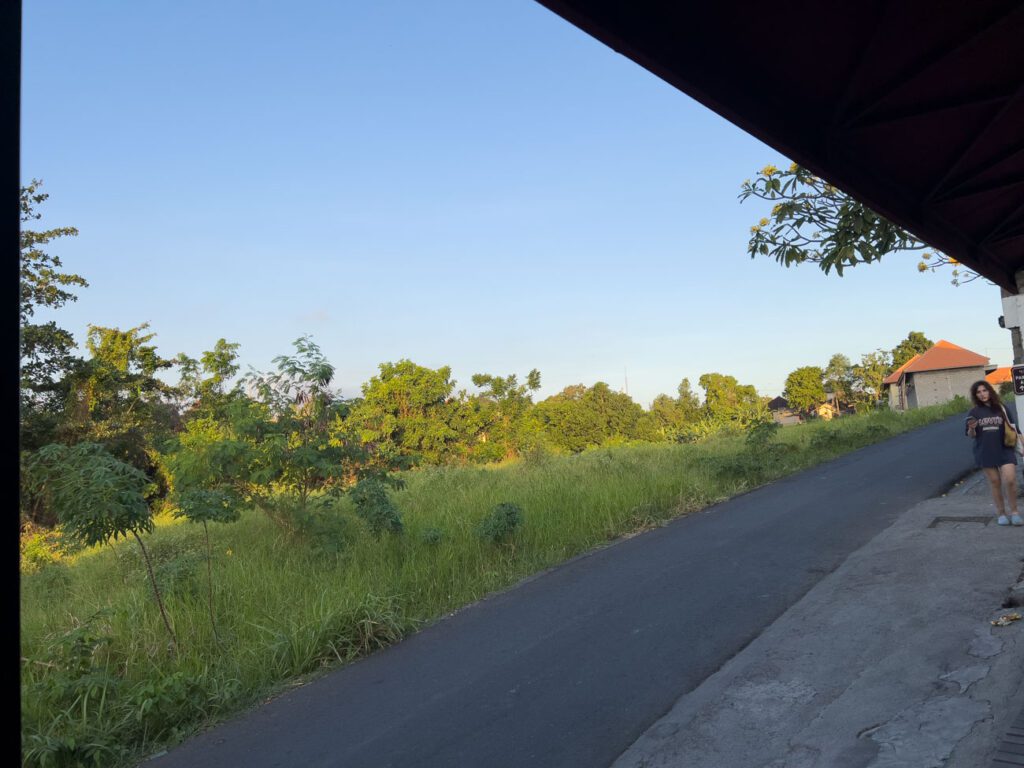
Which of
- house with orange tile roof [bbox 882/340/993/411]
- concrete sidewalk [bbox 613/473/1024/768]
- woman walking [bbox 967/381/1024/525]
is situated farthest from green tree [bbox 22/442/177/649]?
house with orange tile roof [bbox 882/340/993/411]

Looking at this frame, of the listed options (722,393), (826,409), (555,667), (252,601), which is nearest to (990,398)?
(555,667)

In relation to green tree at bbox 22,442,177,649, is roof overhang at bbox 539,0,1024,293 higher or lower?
higher

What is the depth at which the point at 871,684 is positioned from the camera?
4.07m

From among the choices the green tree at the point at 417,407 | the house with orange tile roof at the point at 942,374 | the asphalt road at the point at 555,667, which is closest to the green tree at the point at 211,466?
the asphalt road at the point at 555,667

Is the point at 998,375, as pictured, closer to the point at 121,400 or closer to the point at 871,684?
the point at 121,400

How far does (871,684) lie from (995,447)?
15.9 ft

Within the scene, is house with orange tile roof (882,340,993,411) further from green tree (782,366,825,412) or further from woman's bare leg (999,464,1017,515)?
woman's bare leg (999,464,1017,515)

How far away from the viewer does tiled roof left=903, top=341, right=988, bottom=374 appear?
5469 centimetres

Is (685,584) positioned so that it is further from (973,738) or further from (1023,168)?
(1023,168)

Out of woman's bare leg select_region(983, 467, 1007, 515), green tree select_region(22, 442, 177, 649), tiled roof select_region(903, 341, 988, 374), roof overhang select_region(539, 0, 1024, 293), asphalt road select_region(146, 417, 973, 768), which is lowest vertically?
asphalt road select_region(146, 417, 973, 768)

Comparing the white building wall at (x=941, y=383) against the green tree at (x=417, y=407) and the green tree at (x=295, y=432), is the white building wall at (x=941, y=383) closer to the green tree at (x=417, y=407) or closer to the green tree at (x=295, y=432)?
the green tree at (x=417, y=407)

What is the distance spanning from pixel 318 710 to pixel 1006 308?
847cm

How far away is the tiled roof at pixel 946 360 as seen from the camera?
5469 cm

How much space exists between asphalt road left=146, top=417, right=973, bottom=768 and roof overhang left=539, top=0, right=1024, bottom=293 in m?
3.31
